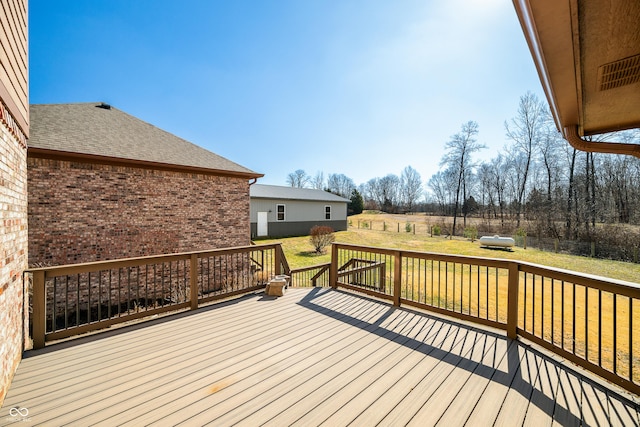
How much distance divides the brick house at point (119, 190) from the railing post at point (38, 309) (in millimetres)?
3985

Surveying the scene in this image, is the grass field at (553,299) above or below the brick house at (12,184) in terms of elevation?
below

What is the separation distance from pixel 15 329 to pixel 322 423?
329 centimetres

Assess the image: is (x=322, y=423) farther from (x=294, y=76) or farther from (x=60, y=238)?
(x=294, y=76)

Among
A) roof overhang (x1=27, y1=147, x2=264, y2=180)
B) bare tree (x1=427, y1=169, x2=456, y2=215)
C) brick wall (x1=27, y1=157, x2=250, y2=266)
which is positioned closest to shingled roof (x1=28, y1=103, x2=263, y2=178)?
roof overhang (x1=27, y1=147, x2=264, y2=180)

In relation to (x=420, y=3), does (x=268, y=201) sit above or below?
below

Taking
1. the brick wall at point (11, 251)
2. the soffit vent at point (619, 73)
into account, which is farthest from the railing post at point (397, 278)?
the brick wall at point (11, 251)

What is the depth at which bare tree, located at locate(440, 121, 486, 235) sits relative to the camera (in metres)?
23.5

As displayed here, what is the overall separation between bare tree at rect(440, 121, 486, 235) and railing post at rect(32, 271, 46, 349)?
25430mm

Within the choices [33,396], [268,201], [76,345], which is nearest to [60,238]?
[76,345]

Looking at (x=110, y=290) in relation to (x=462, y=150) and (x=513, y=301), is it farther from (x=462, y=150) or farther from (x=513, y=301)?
(x=462, y=150)

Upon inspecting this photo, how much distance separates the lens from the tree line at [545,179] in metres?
15.8

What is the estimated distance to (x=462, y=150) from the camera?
24.1m

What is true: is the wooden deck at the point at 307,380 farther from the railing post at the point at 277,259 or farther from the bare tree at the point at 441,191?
the bare tree at the point at 441,191

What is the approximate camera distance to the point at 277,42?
304 inches
